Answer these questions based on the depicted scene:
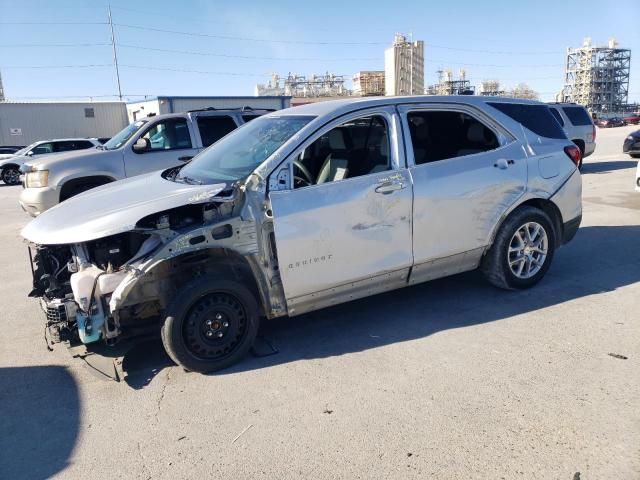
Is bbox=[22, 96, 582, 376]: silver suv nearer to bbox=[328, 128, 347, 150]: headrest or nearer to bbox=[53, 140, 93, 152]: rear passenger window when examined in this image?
bbox=[328, 128, 347, 150]: headrest

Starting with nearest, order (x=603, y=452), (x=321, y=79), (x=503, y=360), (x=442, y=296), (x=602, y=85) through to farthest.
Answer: (x=603, y=452) → (x=503, y=360) → (x=442, y=296) → (x=321, y=79) → (x=602, y=85)

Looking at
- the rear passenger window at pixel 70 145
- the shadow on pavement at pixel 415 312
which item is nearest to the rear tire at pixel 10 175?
the rear passenger window at pixel 70 145

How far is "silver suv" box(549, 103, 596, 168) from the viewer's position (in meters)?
14.7

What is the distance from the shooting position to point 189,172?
178 inches

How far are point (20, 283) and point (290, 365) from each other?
415 cm

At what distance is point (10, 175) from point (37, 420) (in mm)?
20142

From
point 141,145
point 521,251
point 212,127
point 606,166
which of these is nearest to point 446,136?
point 521,251

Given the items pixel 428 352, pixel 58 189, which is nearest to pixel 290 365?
pixel 428 352

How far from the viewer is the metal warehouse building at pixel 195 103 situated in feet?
66.9

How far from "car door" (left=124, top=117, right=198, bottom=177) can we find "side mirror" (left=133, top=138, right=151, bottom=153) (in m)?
0.03

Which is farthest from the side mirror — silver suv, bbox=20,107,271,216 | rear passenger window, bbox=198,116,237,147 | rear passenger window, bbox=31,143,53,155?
rear passenger window, bbox=31,143,53,155

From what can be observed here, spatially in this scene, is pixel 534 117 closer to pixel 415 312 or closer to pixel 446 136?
pixel 446 136

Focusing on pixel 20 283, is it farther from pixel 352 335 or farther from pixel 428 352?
pixel 428 352

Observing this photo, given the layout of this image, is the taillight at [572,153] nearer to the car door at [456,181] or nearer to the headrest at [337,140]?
the car door at [456,181]
